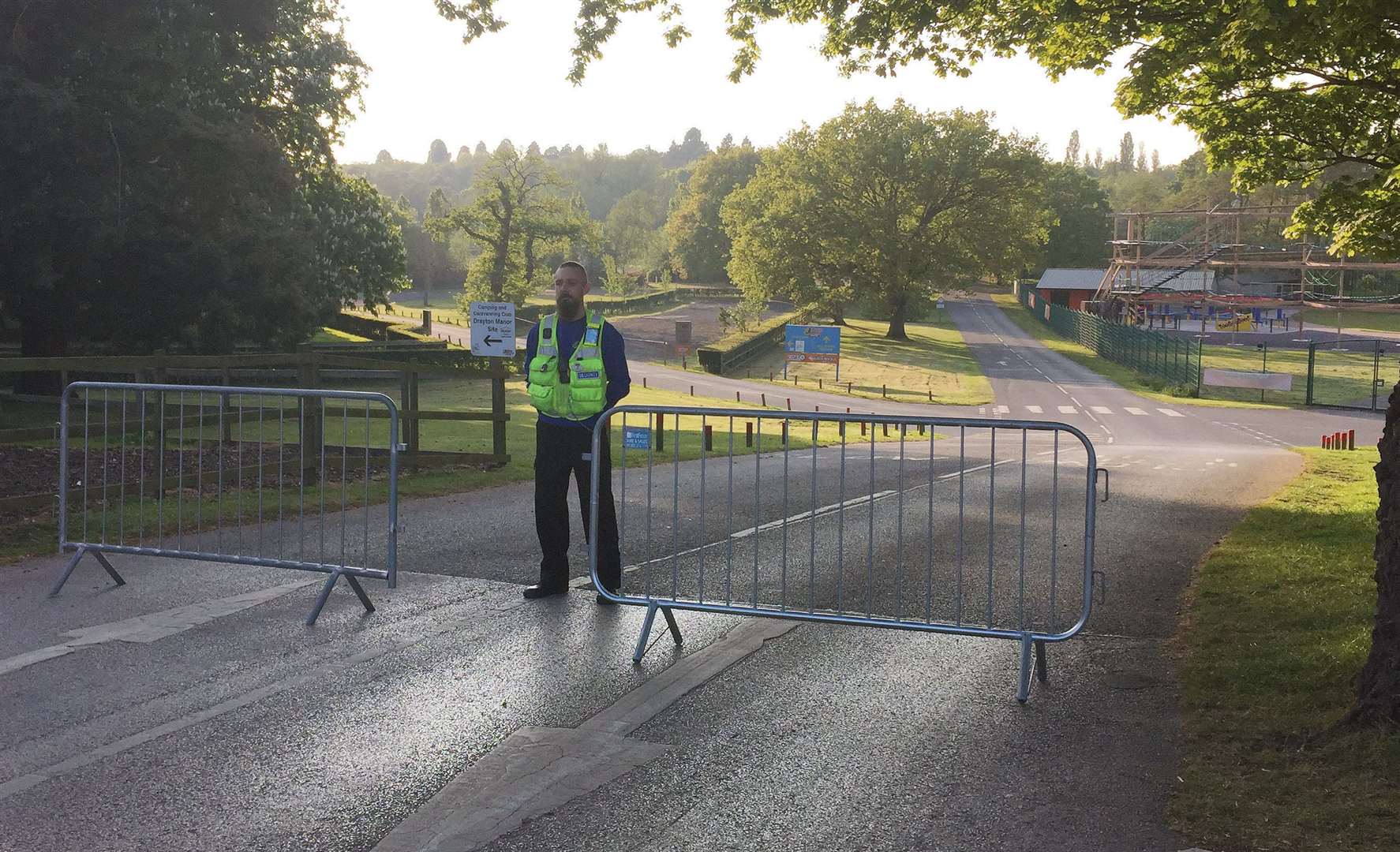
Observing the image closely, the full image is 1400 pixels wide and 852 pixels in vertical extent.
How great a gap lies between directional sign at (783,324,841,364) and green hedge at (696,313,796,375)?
25.8ft

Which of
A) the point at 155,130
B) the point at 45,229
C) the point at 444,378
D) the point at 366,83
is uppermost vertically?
the point at 366,83

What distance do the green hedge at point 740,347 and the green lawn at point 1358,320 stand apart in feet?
152

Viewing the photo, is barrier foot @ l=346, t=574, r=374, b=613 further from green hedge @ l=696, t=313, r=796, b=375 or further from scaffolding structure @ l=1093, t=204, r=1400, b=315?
green hedge @ l=696, t=313, r=796, b=375

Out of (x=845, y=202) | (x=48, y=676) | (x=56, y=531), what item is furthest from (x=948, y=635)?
(x=845, y=202)

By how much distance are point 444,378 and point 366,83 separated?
13.8m

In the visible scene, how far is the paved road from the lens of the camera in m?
4.48

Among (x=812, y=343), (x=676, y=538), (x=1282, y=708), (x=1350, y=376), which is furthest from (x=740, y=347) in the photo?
(x=1282, y=708)

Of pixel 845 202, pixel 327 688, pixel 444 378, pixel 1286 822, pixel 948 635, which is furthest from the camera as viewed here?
pixel 845 202

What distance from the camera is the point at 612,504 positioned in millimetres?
8047

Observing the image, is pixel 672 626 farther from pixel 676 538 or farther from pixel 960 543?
pixel 960 543

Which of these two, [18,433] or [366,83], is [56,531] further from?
[366,83]

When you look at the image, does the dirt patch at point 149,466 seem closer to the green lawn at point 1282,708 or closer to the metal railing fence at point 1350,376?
the green lawn at point 1282,708

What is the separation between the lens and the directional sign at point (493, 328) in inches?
872

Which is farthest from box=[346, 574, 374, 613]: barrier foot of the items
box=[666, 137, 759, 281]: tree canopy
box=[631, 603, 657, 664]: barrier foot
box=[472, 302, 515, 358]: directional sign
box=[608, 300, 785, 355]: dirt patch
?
box=[666, 137, 759, 281]: tree canopy
